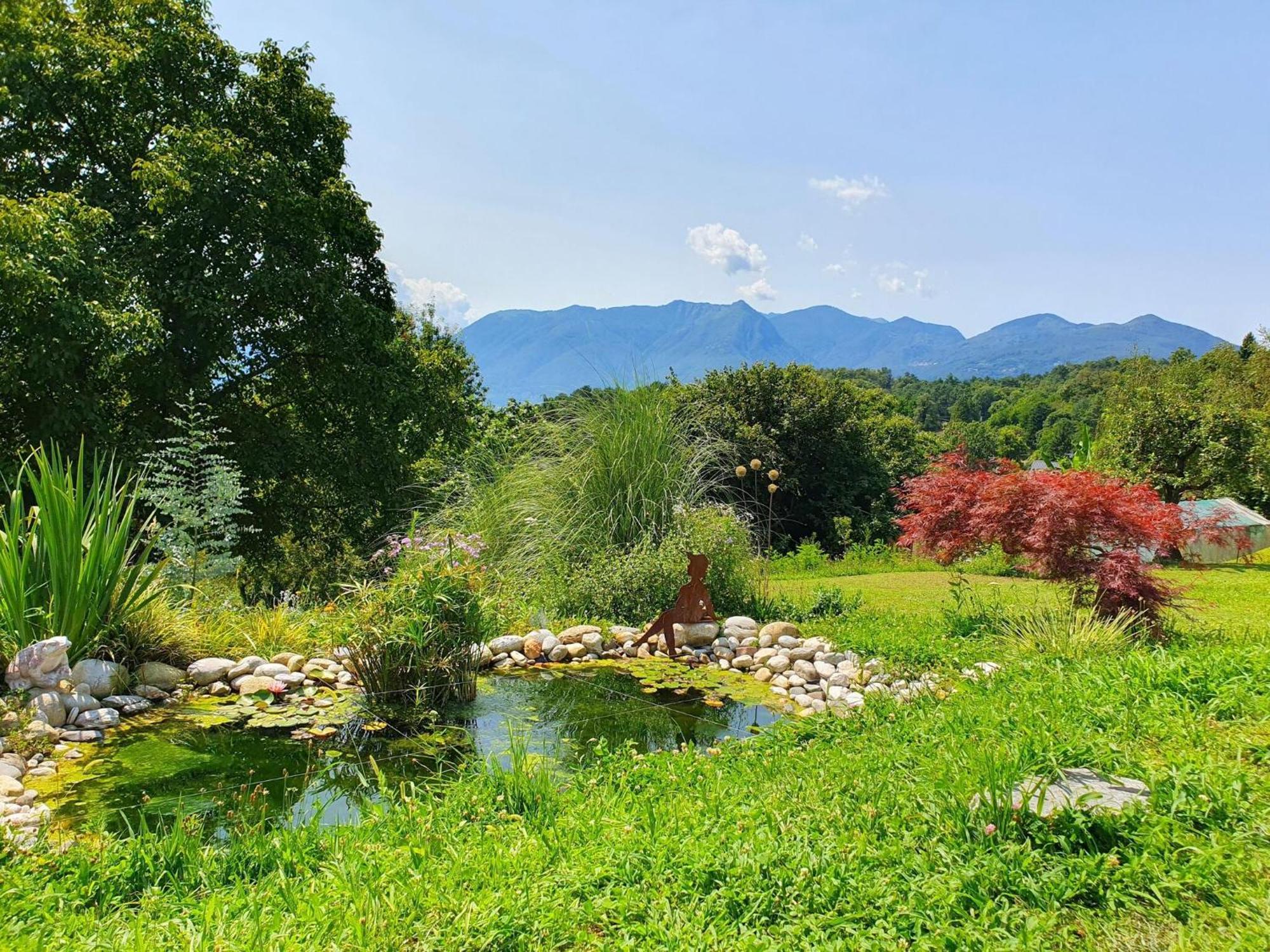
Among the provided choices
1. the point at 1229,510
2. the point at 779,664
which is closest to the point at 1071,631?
the point at 779,664

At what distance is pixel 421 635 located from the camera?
4.41 meters

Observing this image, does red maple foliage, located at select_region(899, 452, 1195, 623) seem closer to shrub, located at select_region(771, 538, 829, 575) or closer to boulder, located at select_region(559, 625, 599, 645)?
boulder, located at select_region(559, 625, 599, 645)

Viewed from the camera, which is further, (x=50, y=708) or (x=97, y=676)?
(x=97, y=676)

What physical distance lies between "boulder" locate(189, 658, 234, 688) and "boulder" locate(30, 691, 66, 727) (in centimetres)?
84

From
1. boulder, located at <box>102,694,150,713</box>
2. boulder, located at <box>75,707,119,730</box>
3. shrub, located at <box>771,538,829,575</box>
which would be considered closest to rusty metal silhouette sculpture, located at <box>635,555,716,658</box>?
boulder, located at <box>102,694,150,713</box>

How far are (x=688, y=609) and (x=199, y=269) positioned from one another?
26.3ft

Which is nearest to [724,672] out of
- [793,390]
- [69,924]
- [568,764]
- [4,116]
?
[568,764]

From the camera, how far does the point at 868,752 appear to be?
3221 millimetres

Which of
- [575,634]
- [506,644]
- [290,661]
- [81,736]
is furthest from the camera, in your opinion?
[575,634]

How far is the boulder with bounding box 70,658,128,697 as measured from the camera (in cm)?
426

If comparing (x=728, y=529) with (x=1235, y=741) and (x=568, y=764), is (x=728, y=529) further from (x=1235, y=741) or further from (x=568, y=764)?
(x=1235, y=741)

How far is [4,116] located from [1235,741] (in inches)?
512

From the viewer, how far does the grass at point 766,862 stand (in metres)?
1.95

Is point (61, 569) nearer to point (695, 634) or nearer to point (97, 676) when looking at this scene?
point (97, 676)
